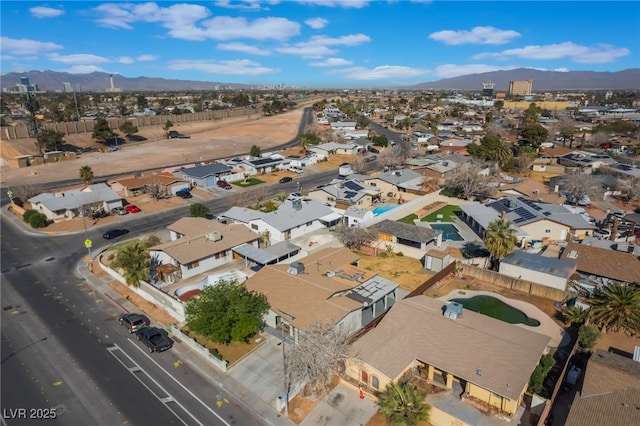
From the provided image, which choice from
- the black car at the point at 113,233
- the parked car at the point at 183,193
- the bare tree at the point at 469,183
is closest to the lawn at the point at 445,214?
the bare tree at the point at 469,183

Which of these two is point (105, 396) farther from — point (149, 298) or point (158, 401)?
point (149, 298)

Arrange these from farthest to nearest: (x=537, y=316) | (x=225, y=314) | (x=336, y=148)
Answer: (x=336, y=148) < (x=537, y=316) < (x=225, y=314)

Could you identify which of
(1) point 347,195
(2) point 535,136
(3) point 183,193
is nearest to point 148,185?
(3) point 183,193

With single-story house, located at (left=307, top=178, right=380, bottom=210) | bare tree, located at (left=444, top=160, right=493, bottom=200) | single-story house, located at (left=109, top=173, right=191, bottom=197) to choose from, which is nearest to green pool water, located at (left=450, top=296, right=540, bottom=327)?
single-story house, located at (left=307, top=178, right=380, bottom=210)

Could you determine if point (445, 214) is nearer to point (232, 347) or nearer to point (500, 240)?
point (500, 240)

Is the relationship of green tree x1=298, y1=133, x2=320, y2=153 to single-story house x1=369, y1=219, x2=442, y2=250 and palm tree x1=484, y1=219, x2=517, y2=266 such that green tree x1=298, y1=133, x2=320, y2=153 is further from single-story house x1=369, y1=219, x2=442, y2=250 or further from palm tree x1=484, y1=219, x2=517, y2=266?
palm tree x1=484, y1=219, x2=517, y2=266

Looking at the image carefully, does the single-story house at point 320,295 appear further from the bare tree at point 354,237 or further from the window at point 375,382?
the bare tree at point 354,237

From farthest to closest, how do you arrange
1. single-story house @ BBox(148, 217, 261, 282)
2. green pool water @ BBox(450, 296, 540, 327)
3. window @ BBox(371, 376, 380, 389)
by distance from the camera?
single-story house @ BBox(148, 217, 261, 282) < green pool water @ BBox(450, 296, 540, 327) < window @ BBox(371, 376, 380, 389)
